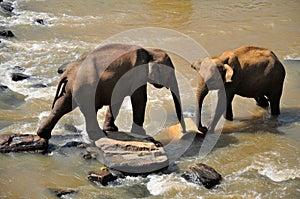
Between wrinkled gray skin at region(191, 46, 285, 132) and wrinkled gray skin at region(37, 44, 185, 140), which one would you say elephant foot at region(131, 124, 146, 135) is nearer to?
wrinkled gray skin at region(37, 44, 185, 140)

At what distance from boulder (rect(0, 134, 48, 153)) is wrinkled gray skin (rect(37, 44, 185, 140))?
131mm

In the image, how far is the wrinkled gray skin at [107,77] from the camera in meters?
6.61

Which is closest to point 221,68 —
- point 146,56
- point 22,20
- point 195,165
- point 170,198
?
point 146,56

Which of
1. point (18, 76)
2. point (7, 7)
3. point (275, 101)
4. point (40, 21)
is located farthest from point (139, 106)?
point (7, 7)

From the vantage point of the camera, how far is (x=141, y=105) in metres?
6.88

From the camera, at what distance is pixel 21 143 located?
666 centimetres

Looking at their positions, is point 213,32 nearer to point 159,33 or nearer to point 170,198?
point 159,33

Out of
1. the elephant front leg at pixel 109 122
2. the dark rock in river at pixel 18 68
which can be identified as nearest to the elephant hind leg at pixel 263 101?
the elephant front leg at pixel 109 122

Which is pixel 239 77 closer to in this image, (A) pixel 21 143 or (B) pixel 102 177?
(B) pixel 102 177

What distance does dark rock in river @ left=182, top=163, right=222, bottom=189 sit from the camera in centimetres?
598

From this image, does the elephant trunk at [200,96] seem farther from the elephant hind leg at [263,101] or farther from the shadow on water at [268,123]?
the elephant hind leg at [263,101]

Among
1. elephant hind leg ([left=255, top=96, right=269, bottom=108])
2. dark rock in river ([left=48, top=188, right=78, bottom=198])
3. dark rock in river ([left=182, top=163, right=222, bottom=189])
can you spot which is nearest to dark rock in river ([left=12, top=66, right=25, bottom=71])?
elephant hind leg ([left=255, top=96, right=269, bottom=108])

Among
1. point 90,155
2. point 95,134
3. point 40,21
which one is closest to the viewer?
point 90,155

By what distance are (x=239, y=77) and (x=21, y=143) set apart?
3.12 metres
